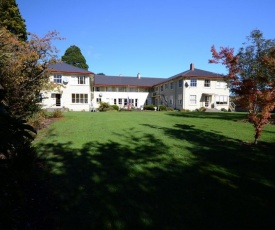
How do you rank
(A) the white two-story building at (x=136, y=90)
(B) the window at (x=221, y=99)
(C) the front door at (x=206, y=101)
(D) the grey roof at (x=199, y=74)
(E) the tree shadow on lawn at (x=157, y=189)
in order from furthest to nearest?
(B) the window at (x=221, y=99), (C) the front door at (x=206, y=101), (D) the grey roof at (x=199, y=74), (A) the white two-story building at (x=136, y=90), (E) the tree shadow on lawn at (x=157, y=189)

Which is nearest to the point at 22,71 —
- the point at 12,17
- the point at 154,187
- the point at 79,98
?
the point at 154,187

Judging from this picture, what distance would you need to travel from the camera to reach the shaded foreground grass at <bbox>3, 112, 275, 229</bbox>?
379 cm

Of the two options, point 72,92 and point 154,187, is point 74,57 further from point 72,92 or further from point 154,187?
point 154,187

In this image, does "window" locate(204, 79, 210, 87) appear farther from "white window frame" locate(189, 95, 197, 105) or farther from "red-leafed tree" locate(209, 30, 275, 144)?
"red-leafed tree" locate(209, 30, 275, 144)

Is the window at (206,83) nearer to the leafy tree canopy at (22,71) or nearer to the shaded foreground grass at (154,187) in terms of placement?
the leafy tree canopy at (22,71)

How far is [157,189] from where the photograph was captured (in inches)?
192

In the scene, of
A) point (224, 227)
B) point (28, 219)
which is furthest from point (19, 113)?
point (224, 227)

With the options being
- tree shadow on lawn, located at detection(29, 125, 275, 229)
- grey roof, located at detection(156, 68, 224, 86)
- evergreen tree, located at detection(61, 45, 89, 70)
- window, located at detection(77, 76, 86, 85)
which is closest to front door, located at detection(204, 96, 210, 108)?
grey roof, located at detection(156, 68, 224, 86)

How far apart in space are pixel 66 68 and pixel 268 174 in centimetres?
3735

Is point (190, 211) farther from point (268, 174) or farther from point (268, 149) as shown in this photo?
point (268, 149)

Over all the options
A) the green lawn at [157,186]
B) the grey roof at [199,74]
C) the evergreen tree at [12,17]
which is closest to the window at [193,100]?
the grey roof at [199,74]

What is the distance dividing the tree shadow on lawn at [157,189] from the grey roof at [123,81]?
1692 inches

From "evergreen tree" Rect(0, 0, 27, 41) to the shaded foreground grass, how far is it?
932 inches

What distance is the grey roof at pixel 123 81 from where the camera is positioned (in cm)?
5031
